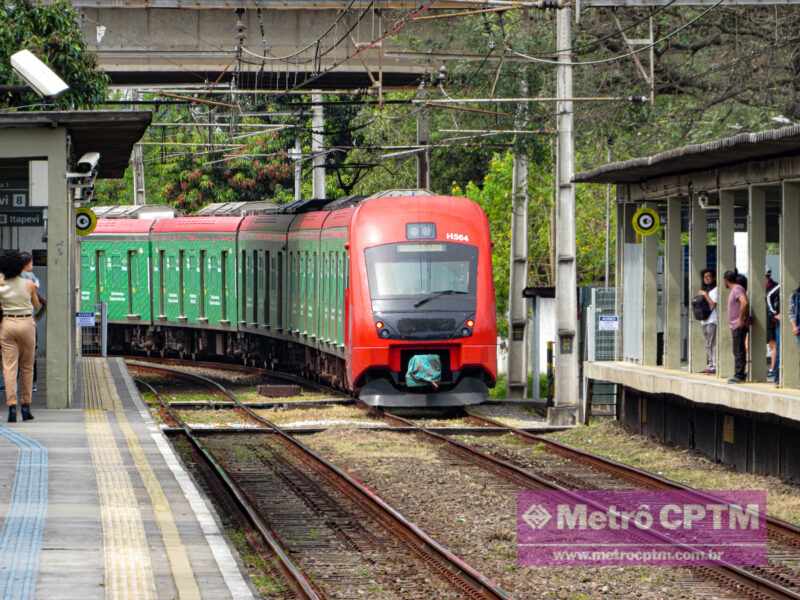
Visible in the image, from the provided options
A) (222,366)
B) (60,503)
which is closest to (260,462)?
(60,503)

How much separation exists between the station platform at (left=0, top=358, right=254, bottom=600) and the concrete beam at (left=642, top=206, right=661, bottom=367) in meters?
7.44

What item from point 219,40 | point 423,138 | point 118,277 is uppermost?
point 219,40

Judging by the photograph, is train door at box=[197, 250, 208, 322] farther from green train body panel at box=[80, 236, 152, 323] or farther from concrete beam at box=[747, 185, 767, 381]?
concrete beam at box=[747, 185, 767, 381]

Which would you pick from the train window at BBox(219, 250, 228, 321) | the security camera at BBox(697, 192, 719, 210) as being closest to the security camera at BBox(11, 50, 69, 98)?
the security camera at BBox(697, 192, 719, 210)

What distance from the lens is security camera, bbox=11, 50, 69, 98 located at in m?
18.2

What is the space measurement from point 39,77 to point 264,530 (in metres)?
7.25

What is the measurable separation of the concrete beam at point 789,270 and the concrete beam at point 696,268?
9.63 ft

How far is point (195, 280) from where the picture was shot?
126 feet

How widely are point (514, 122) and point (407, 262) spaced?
5788mm

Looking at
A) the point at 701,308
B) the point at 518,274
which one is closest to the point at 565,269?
the point at 701,308

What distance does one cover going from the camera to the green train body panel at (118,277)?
133ft

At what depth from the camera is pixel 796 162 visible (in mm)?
16766

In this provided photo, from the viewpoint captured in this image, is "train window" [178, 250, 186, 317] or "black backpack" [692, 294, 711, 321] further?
"train window" [178, 250, 186, 317]

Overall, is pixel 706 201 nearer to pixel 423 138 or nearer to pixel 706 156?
pixel 706 156
